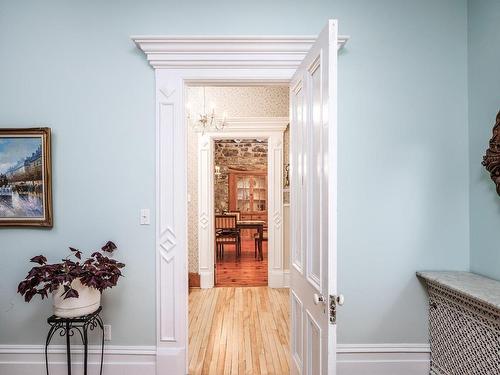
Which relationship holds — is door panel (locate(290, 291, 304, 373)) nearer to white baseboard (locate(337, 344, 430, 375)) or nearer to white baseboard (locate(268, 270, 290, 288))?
white baseboard (locate(337, 344, 430, 375))

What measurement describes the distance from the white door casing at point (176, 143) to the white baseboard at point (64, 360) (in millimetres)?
140

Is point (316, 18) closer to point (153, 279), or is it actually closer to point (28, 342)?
point (153, 279)

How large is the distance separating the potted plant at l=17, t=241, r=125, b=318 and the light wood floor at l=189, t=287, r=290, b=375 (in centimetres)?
104

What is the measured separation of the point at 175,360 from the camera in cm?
228

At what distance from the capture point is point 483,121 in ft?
7.13

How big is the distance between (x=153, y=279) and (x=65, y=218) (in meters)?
0.76

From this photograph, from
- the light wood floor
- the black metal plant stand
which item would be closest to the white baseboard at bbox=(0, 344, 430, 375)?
the black metal plant stand

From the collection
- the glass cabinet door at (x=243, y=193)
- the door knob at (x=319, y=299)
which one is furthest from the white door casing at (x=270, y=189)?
the glass cabinet door at (x=243, y=193)

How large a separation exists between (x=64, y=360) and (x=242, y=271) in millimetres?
3683

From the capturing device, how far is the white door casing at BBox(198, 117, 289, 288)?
4.74 meters

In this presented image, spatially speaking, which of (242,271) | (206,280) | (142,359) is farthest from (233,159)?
(142,359)

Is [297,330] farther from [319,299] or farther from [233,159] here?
[233,159]

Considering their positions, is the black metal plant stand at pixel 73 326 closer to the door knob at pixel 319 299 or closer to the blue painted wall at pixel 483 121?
the door knob at pixel 319 299

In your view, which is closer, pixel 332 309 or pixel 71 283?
pixel 332 309
